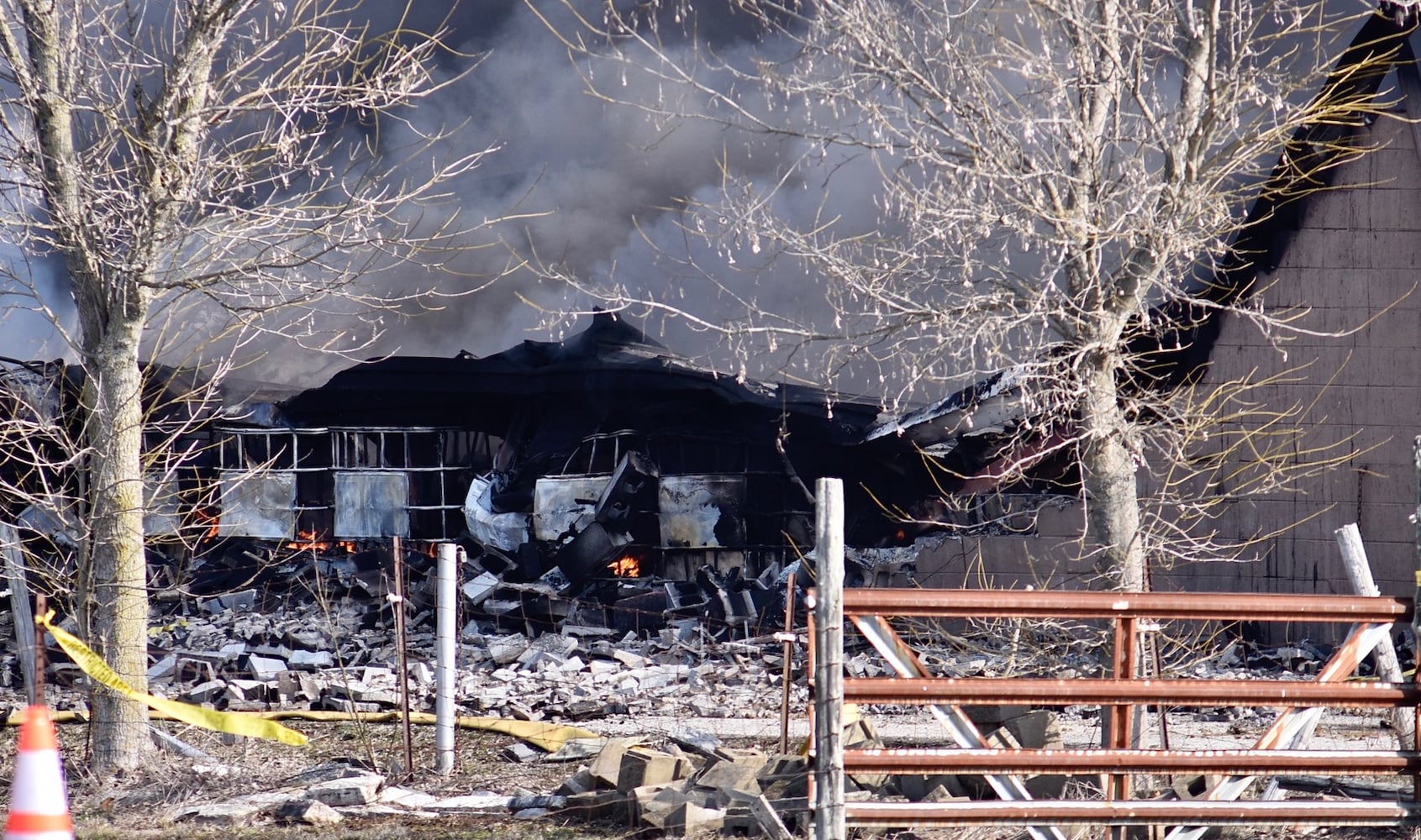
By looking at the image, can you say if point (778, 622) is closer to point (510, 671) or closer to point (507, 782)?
point (510, 671)

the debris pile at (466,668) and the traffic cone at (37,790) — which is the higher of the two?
the traffic cone at (37,790)

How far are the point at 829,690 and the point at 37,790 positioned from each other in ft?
9.81

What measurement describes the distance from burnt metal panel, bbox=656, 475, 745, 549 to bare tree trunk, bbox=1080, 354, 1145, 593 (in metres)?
14.7

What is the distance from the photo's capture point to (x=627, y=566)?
2208 centimetres

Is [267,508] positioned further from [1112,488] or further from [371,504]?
[1112,488]

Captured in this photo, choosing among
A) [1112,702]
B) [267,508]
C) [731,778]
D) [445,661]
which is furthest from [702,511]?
[1112,702]

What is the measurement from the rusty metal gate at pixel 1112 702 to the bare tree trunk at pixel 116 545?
6.13m

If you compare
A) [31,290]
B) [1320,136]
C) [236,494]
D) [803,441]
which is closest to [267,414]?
[236,494]

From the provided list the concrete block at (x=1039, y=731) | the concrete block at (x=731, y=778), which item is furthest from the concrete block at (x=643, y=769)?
the concrete block at (x=1039, y=731)

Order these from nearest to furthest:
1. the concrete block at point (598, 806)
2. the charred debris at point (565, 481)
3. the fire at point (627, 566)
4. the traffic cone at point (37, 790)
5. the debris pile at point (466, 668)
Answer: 1. the traffic cone at point (37, 790)
2. the concrete block at point (598, 806)
3. the debris pile at point (466, 668)
4. the charred debris at point (565, 481)
5. the fire at point (627, 566)

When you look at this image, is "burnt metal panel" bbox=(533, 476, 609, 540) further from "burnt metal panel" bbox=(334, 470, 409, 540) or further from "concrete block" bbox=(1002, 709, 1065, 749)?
"concrete block" bbox=(1002, 709, 1065, 749)

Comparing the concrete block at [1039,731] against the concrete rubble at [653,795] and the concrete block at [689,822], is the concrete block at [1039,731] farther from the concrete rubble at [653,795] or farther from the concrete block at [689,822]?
the concrete block at [689,822]

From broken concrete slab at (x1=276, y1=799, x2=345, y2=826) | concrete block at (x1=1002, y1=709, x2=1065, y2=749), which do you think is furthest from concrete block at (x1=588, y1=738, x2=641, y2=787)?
concrete block at (x1=1002, y1=709, x2=1065, y2=749)

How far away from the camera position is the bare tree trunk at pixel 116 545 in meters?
8.36
